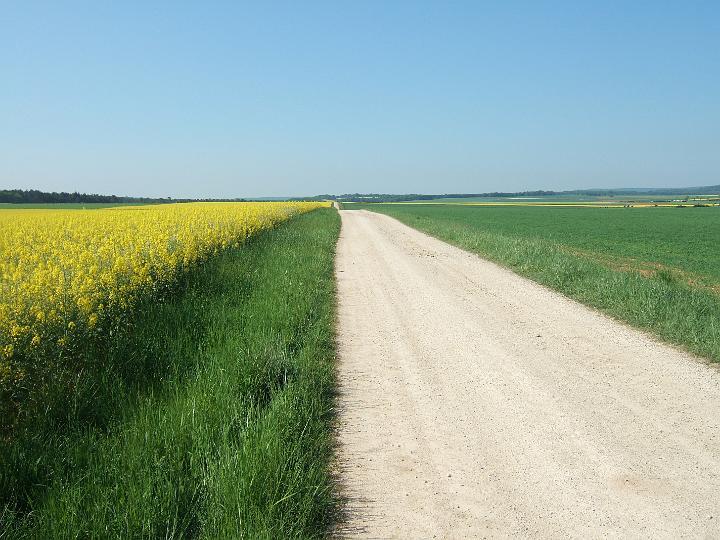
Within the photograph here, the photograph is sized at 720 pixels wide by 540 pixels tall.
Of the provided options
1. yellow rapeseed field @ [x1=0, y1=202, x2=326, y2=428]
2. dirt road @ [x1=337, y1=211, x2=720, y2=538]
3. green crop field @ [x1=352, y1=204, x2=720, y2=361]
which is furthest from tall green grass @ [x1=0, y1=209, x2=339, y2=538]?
green crop field @ [x1=352, y1=204, x2=720, y2=361]

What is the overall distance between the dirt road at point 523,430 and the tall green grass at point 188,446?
418 mm

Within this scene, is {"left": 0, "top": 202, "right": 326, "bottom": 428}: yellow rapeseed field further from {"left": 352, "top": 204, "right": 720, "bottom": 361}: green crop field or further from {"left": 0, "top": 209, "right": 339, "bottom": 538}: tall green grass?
{"left": 352, "top": 204, "right": 720, "bottom": 361}: green crop field

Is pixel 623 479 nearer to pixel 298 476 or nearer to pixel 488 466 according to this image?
pixel 488 466

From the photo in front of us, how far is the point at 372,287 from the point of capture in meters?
13.4

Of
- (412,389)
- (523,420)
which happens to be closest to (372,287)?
(412,389)

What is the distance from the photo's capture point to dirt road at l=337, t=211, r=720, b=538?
3885mm

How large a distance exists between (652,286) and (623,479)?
8606mm

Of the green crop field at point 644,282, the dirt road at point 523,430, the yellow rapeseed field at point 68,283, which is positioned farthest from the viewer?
the green crop field at point 644,282

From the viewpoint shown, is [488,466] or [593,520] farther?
[488,466]

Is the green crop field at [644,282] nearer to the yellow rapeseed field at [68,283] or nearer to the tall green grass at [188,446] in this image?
the tall green grass at [188,446]

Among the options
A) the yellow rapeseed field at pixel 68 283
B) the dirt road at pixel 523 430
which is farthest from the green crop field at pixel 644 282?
the yellow rapeseed field at pixel 68 283

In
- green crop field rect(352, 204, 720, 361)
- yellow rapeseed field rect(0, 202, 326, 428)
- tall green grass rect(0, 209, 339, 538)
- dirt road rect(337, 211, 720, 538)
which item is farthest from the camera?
green crop field rect(352, 204, 720, 361)

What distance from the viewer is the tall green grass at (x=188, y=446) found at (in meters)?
3.46

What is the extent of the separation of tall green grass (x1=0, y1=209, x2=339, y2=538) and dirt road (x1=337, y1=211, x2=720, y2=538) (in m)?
0.42
